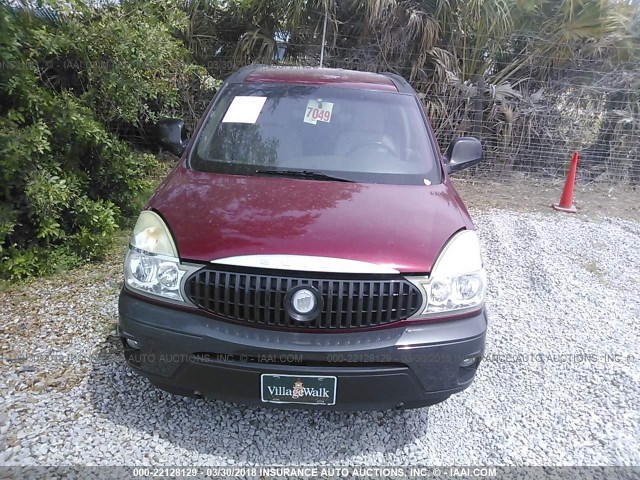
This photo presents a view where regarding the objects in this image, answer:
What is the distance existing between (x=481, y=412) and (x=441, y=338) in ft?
2.89

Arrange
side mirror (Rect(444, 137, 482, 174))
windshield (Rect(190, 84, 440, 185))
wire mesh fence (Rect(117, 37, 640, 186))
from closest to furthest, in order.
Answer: windshield (Rect(190, 84, 440, 185)) → side mirror (Rect(444, 137, 482, 174)) → wire mesh fence (Rect(117, 37, 640, 186))

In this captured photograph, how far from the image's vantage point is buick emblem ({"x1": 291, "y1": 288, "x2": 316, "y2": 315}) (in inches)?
78.4

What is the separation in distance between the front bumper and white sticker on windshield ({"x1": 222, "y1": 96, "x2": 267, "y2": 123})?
150 cm

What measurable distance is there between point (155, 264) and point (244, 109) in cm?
145

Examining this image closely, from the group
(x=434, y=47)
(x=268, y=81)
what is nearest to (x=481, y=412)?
(x=268, y=81)

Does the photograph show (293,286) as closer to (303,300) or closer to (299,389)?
(303,300)

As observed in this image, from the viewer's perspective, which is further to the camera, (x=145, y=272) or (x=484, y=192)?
(x=484, y=192)

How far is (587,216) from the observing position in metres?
6.74

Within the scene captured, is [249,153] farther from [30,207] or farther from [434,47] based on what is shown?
[434,47]

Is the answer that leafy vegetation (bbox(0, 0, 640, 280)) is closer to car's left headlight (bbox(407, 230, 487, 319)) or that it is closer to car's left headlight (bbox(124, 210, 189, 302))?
car's left headlight (bbox(124, 210, 189, 302))

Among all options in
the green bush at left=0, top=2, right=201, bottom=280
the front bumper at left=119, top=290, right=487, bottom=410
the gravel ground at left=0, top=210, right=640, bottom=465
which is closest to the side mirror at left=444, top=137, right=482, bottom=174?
the gravel ground at left=0, top=210, right=640, bottom=465

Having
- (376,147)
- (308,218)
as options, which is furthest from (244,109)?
(308,218)

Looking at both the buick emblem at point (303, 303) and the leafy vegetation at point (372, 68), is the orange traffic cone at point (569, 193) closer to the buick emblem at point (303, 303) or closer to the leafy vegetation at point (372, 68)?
the leafy vegetation at point (372, 68)

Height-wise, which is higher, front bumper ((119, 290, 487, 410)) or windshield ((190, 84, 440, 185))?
windshield ((190, 84, 440, 185))
